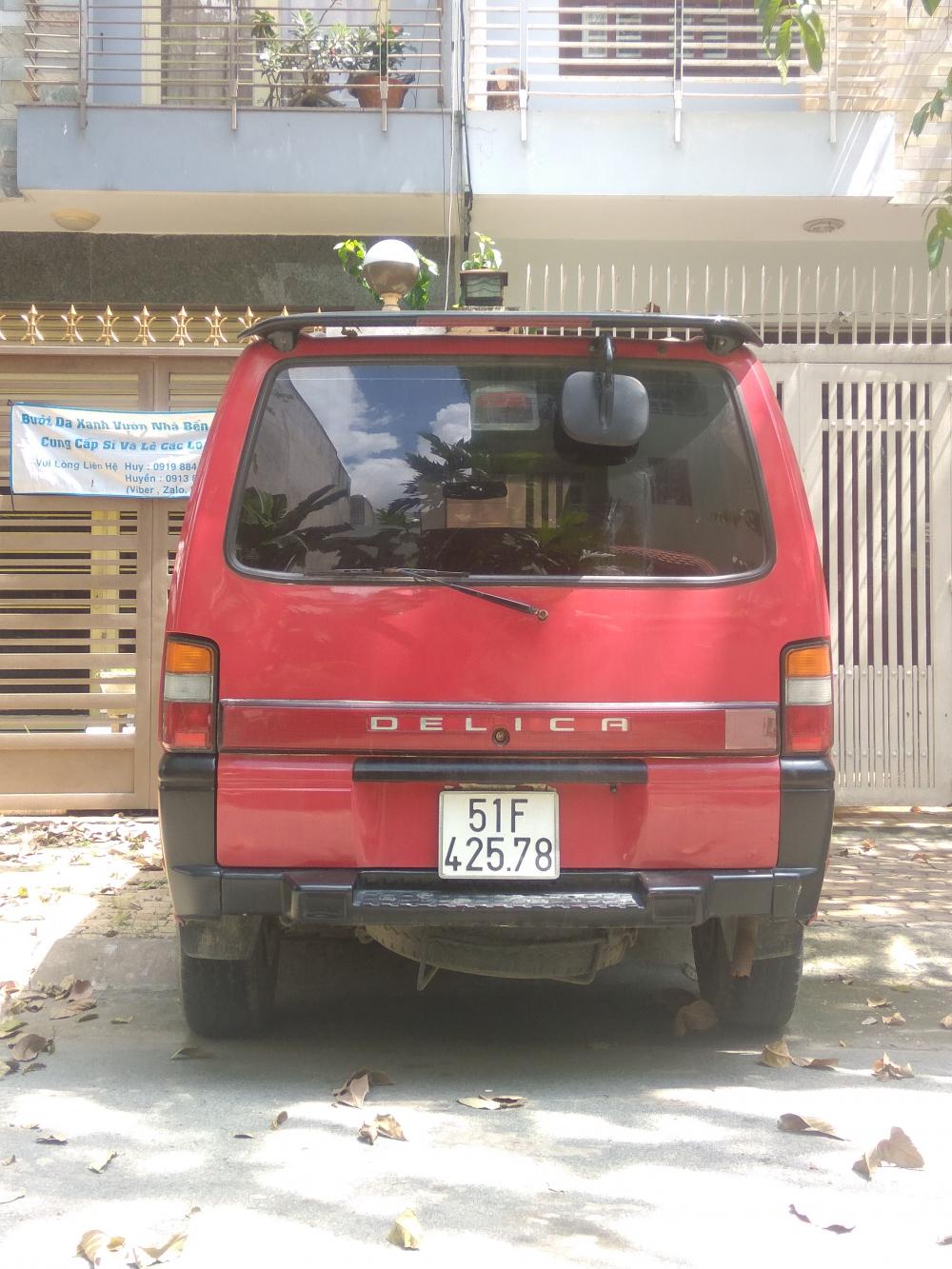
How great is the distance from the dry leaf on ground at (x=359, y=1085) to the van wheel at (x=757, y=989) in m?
1.07

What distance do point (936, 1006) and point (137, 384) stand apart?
16.5 ft

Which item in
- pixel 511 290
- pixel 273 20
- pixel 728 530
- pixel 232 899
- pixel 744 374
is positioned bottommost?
pixel 232 899

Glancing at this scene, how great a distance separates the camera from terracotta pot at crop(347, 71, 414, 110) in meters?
9.14

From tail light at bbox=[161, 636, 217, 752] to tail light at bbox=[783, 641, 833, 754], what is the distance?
4.90ft

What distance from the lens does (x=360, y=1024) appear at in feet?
14.5

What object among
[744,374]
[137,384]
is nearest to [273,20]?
[137,384]

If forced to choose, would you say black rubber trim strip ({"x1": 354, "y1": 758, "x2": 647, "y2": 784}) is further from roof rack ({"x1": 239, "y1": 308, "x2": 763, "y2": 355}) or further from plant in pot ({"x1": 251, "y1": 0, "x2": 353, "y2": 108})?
plant in pot ({"x1": 251, "y1": 0, "x2": 353, "y2": 108})

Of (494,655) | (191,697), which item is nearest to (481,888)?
(494,655)

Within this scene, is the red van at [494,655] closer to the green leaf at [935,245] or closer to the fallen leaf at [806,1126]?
the fallen leaf at [806,1126]

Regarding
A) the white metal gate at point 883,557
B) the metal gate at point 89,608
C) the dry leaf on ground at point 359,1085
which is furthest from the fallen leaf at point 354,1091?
the white metal gate at point 883,557

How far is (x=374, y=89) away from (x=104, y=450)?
3.64m

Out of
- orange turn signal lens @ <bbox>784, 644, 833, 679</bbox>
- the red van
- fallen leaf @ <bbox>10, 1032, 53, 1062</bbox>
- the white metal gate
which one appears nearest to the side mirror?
the red van

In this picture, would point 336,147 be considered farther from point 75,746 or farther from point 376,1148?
point 376,1148

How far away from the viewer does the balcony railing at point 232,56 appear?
30.1 ft
